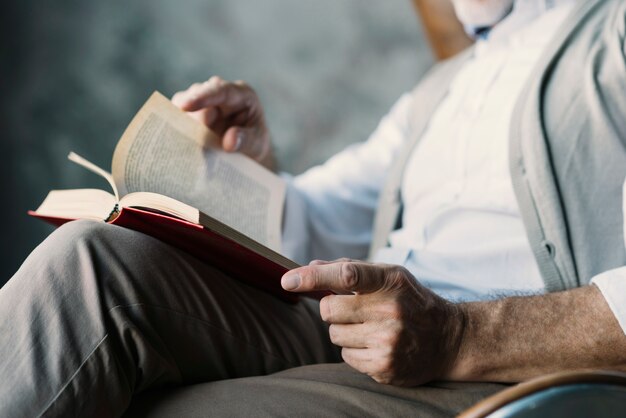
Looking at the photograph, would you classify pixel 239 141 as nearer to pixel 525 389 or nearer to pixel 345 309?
pixel 345 309

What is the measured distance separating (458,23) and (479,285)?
815mm

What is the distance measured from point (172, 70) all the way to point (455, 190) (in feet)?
3.98

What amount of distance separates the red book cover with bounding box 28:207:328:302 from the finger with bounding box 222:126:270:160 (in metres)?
0.27

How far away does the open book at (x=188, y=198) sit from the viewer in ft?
2.38

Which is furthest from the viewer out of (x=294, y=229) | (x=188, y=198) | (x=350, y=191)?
(x=350, y=191)

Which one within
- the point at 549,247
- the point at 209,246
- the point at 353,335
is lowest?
the point at 549,247

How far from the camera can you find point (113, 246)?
0.75 m

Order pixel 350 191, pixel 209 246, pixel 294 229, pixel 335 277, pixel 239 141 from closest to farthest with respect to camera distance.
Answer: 1. pixel 335 277
2. pixel 209 246
3. pixel 239 141
4. pixel 294 229
5. pixel 350 191

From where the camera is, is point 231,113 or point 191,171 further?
point 231,113

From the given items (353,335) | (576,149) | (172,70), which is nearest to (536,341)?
(353,335)

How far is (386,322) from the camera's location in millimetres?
721

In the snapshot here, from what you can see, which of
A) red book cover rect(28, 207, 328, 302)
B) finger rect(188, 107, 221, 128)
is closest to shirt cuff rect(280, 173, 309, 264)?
finger rect(188, 107, 221, 128)

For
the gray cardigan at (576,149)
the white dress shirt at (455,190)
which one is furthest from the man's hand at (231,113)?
the gray cardigan at (576,149)

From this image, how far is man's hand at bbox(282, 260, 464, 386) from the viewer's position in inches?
27.1
